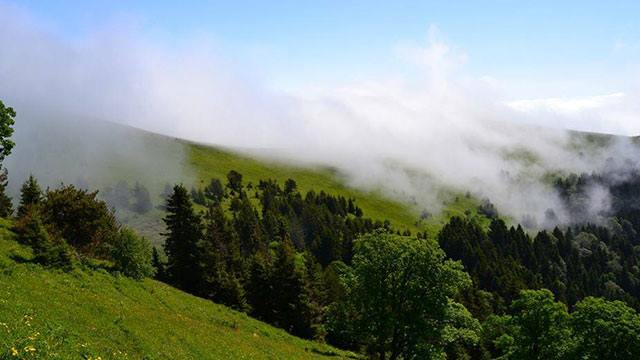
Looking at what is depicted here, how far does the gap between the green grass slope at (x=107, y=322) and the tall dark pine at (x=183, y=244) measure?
20242mm

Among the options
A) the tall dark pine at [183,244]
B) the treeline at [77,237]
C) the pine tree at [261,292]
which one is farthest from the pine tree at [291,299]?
the treeline at [77,237]

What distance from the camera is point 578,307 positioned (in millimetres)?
51844

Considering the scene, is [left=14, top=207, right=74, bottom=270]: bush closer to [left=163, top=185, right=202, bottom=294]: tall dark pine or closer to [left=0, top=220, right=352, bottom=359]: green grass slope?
[left=0, top=220, right=352, bottom=359]: green grass slope

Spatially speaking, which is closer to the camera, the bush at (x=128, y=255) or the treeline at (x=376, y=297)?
the bush at (x=128, y=255)

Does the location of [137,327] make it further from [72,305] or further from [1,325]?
[1,325]

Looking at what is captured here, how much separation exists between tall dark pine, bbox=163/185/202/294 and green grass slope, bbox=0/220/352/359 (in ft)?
66.4

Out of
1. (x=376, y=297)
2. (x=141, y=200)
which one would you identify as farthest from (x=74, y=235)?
(x=141, y=200)

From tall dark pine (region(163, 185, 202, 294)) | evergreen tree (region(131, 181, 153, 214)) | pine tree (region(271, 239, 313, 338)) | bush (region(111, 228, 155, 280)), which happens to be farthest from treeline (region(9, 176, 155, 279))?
evergreen tree (region(131, 181, 153, 214))

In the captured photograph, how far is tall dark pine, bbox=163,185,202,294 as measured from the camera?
71.1 metres

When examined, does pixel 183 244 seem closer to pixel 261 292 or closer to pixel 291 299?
pixel 261 292

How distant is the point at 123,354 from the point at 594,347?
44303 millimetres

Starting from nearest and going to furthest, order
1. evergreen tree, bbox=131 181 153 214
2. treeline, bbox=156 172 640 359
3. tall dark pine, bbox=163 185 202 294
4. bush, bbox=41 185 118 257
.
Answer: treeline, bbox=156 172 640 359
bush, bbox=41 185 118 257
tall dark pine, bbox=163 185 202 294
evergreen tree, bbox=131 181 153 214

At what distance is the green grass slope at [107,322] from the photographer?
20.8 metres

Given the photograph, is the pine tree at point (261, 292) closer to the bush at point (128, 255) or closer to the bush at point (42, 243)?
the bush at point (128, 255)
